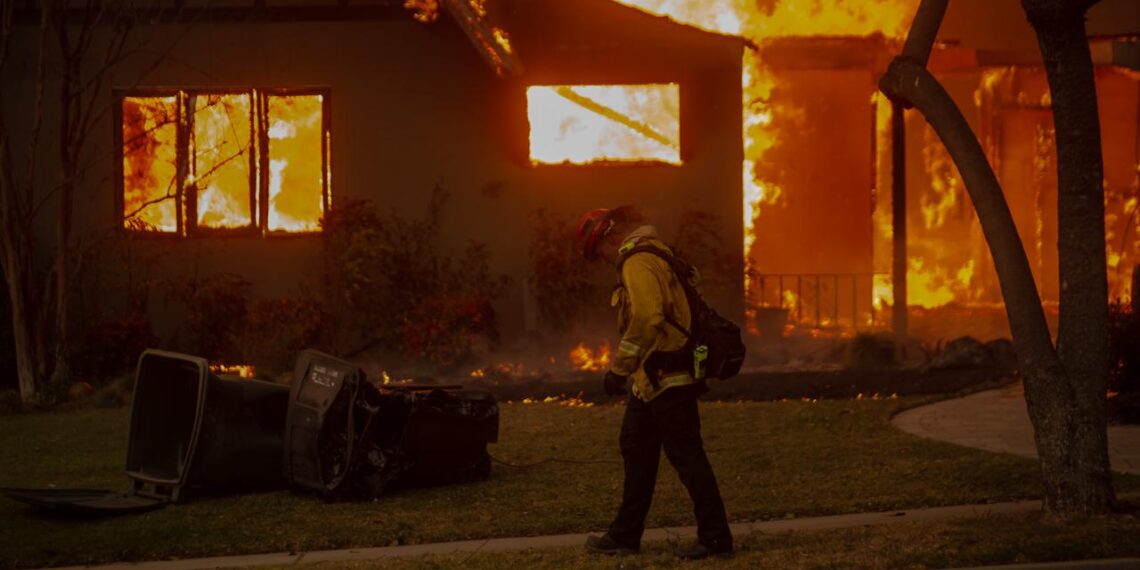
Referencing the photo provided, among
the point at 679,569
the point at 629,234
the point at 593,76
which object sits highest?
the point at 593,76

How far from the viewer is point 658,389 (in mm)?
7930

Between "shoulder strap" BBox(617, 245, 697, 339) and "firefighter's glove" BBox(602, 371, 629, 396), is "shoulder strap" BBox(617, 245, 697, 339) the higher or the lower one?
the higher one

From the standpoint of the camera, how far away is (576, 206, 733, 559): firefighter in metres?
7.88

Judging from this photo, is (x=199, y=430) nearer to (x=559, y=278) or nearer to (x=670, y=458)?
(x=670, y=458)

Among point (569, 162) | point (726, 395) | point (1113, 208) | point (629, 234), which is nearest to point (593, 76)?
point (569, 162)

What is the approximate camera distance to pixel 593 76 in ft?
57.0

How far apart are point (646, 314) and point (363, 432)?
8.71ft

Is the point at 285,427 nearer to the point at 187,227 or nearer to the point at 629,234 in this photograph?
the point at 629,234

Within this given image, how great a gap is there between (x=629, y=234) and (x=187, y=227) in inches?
409

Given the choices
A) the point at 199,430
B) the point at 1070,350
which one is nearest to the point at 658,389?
the point at 1070,350

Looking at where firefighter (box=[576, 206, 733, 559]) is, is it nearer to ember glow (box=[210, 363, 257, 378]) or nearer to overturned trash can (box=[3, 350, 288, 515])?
overturned trash can (box=[3, 350, 288, 515])

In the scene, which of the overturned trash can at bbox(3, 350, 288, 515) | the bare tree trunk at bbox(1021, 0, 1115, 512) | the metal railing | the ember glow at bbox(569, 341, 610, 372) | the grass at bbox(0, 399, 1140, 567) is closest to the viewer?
the bare tree trunk at bbox(1021, 0, 1115, 512)

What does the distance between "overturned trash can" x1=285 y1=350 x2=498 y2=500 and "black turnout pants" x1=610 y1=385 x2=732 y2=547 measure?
2256 mm

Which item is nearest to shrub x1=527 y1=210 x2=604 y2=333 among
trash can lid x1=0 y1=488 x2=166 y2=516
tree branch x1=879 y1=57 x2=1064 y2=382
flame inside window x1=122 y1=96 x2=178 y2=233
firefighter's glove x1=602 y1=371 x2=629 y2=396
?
flame inside window x1=122 y1=96 x2=178 y2=233
